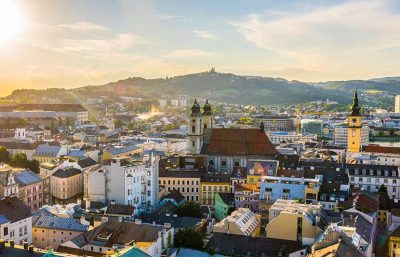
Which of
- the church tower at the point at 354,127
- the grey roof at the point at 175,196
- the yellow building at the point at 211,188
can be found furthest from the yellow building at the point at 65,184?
the church tower at the point at 354,127

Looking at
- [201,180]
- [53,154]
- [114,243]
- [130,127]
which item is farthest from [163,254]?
Result: [130,127]

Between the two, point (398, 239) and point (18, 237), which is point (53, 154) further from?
point (398, 239)

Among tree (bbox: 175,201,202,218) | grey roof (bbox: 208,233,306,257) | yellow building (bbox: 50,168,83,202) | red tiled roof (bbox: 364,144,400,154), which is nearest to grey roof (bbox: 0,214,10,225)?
grey roof (bbox: 208,233,306,257)

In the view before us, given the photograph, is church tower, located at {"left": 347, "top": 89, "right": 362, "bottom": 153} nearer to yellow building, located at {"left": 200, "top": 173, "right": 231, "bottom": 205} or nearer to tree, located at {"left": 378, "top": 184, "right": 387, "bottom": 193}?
tree, located at {"left": 378, "top": 184, "right": 387, "bottom": 193}

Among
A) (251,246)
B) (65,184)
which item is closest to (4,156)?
(65,184)

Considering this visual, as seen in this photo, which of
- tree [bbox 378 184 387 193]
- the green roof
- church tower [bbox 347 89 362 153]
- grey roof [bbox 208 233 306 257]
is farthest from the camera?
church tower [bbox 347 89 362 153]

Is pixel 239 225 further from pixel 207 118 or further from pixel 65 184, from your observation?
pixel 207 118

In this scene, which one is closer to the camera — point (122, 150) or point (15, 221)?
point (15, 221)
